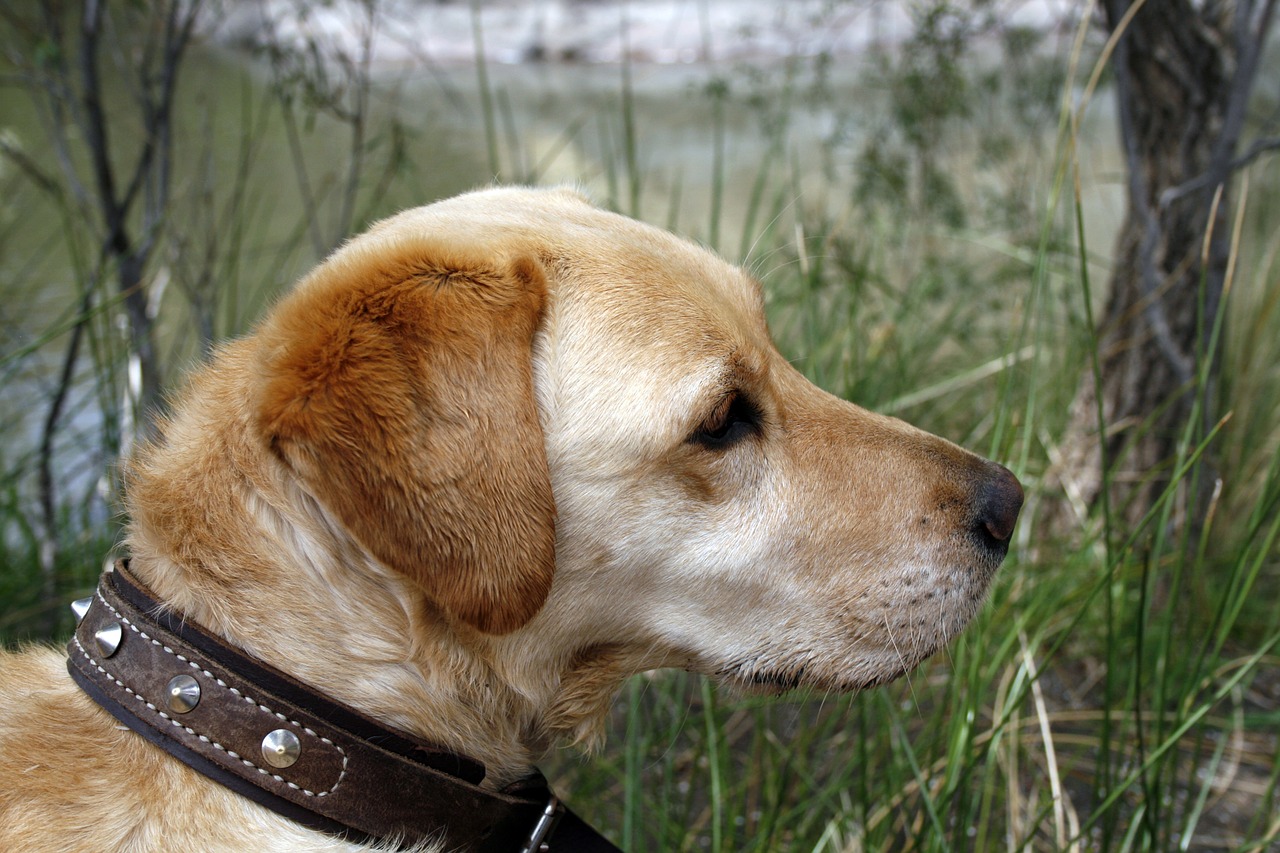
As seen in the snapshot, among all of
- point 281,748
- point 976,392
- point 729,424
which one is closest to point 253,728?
point 281,748

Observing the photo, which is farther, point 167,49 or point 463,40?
point 463,40

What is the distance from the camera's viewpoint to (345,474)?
1582mm

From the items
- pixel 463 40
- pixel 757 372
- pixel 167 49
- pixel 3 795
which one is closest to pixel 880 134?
pixel 167 49

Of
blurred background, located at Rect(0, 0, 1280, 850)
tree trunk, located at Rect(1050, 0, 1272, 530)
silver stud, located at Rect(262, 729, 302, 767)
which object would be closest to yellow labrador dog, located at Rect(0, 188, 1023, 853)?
silver stud, located at Rect(262, 729, 302, 767)

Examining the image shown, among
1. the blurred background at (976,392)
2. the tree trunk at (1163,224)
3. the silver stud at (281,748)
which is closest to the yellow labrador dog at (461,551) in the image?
the silver stud at (281,748)

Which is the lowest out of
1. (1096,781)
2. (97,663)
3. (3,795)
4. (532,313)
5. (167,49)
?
(1096,781)

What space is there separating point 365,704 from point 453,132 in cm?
765

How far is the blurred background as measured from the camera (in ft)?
8.45

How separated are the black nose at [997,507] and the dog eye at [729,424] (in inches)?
19.1

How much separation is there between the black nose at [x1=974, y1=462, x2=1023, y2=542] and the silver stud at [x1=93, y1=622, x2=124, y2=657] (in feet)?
5.17

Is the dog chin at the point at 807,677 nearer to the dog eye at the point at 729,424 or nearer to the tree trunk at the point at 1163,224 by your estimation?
the dog eye at the point at 729,424

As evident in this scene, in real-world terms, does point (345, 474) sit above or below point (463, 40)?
above

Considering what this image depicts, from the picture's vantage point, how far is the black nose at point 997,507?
207 cm

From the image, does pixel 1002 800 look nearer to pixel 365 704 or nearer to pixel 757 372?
pixel 757 372
